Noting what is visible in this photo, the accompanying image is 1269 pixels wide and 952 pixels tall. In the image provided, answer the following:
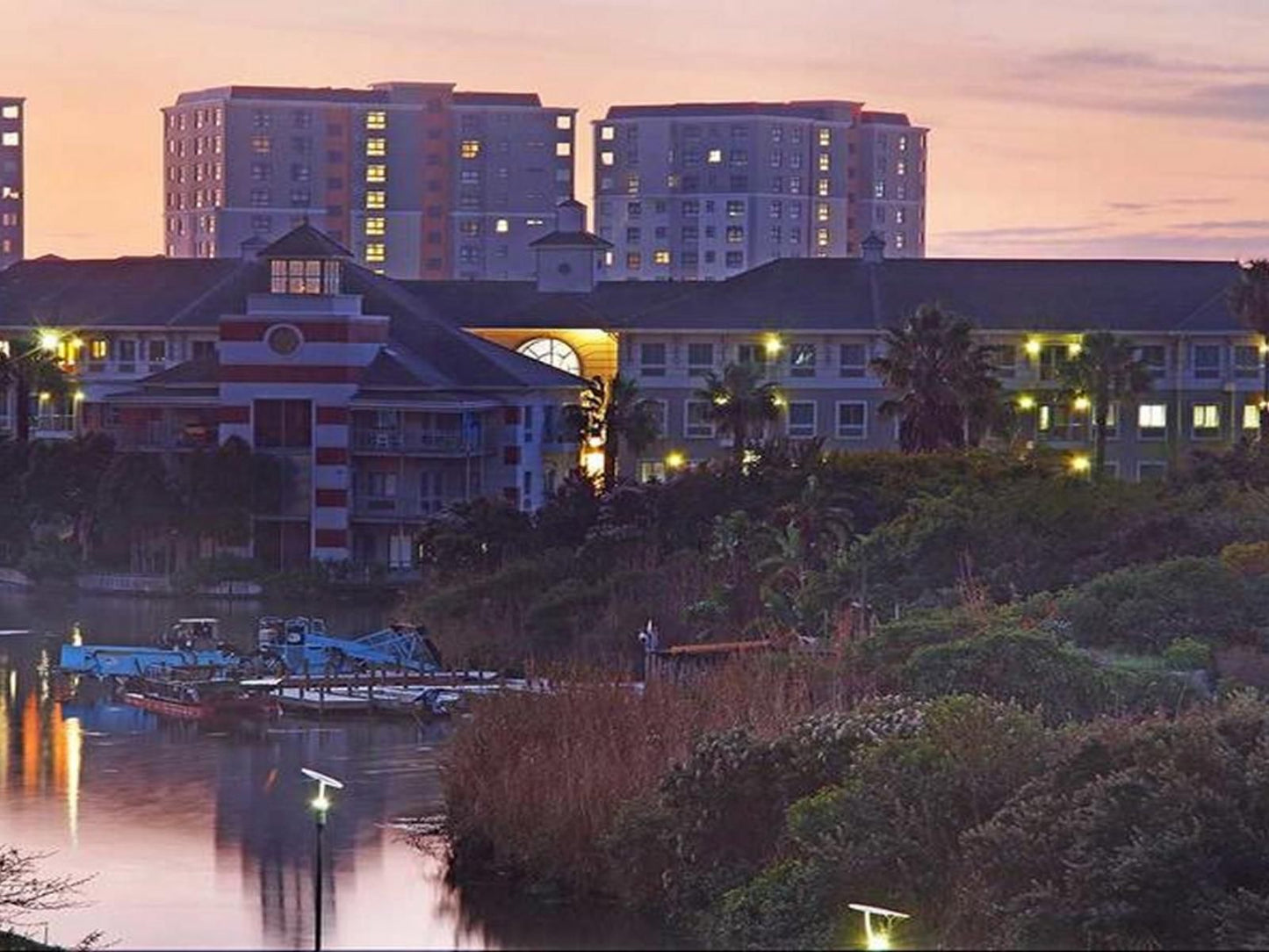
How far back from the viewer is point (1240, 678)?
40844mm

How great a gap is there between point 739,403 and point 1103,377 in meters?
10.5

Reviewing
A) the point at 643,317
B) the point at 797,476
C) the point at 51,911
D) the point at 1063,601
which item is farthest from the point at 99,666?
the point at 643,317

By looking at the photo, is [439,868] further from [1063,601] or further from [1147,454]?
[1147,454]

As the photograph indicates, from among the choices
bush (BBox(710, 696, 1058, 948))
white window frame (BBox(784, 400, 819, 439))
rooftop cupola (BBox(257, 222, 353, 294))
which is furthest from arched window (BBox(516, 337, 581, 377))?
bush (BBox(710, 696, 1058, 948))

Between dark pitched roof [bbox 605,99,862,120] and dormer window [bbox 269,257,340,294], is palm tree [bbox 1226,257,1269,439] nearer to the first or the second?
dormer window [bbox 269,257,340,294]

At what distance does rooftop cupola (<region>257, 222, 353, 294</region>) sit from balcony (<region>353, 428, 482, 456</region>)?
4.16 m

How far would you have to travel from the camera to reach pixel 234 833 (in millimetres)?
41031

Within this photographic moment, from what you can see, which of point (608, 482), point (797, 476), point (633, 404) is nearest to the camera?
point (797, 476)

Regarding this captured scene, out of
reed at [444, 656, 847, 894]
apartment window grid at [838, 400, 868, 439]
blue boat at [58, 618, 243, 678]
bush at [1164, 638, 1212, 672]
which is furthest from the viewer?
apartment window grid at [838, 400, 868, 439]

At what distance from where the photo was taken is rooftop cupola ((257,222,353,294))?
83000mm

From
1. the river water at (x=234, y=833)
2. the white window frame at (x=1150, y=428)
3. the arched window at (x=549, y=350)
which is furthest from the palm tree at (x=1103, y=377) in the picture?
the river water at (x=234, y=833)

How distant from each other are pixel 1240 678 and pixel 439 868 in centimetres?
1059

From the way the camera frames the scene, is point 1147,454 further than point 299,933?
Yes

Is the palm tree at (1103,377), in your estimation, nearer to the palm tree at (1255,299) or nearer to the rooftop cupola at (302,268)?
the palm tree at (1255,299)
